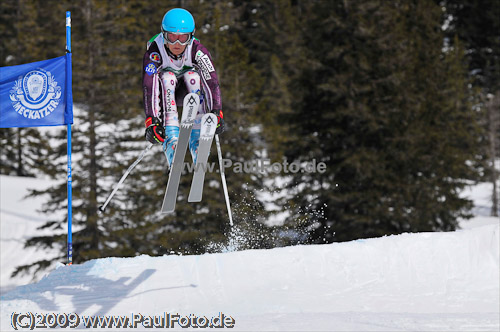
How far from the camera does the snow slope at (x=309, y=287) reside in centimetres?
660

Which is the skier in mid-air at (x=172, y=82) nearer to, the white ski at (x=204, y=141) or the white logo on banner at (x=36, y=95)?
the white ski at (x=204, y=141)

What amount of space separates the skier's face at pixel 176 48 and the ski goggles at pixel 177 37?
0.05 meters

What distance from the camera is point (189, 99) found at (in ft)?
21.0

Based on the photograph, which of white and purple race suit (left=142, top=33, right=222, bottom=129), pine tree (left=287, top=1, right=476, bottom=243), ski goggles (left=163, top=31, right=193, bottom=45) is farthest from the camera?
pine tree (left=287, top=1, right=476, bottom=243)

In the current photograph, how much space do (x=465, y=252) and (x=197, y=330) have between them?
497 centimetres

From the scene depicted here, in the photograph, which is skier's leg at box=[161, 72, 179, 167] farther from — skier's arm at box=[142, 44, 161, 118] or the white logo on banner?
the white logo on banner

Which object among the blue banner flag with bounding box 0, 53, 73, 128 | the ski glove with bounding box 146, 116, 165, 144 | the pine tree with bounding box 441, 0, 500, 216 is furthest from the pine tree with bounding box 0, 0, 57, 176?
the pine tree with bounding box 441, 0, 500, 216

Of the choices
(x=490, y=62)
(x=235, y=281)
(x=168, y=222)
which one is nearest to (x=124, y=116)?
(x=168, y=222)

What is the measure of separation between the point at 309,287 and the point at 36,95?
5634 millimetres

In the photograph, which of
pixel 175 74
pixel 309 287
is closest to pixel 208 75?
pixel 175 74

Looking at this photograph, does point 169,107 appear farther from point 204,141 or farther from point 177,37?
point 177,37

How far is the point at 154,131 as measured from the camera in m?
6.24

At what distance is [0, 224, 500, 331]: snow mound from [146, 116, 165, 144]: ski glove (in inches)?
Answer: 87.1

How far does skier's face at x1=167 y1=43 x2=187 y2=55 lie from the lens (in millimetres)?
6358
